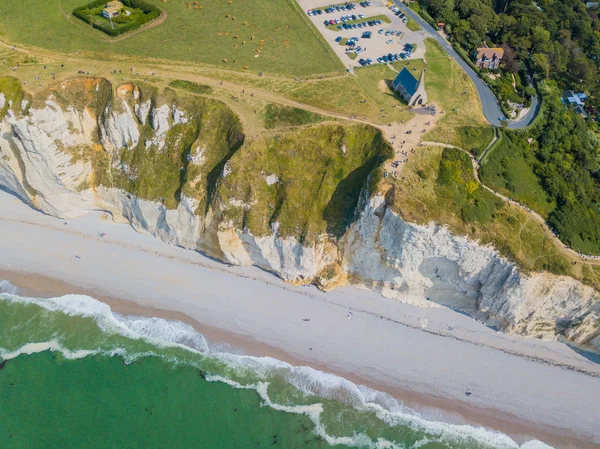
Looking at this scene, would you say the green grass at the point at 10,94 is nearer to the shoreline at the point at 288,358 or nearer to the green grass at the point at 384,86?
the shoreline at the point at 288,358

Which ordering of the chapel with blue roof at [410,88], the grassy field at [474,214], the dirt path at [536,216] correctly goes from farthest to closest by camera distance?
the chapel with blue roof at [410,88], the dirt path at [536,216], the grassy field at [474,214]

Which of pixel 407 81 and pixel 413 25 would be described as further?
pixel 413 25

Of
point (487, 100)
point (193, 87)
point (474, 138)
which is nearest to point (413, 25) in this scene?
point (487, 100)

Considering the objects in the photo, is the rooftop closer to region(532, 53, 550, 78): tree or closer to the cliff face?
region(532, 53, 550, 78): tree

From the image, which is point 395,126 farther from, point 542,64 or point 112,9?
point 112,9

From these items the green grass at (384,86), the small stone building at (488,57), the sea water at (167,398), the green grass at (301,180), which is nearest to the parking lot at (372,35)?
the green grass at (384,86)

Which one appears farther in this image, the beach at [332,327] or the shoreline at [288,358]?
the beach at [332,327]

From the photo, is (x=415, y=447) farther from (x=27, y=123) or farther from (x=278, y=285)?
(x=27, y=123)

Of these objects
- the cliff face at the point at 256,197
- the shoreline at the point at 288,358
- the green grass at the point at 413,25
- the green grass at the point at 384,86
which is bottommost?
the shoreline at the point at 288,358
